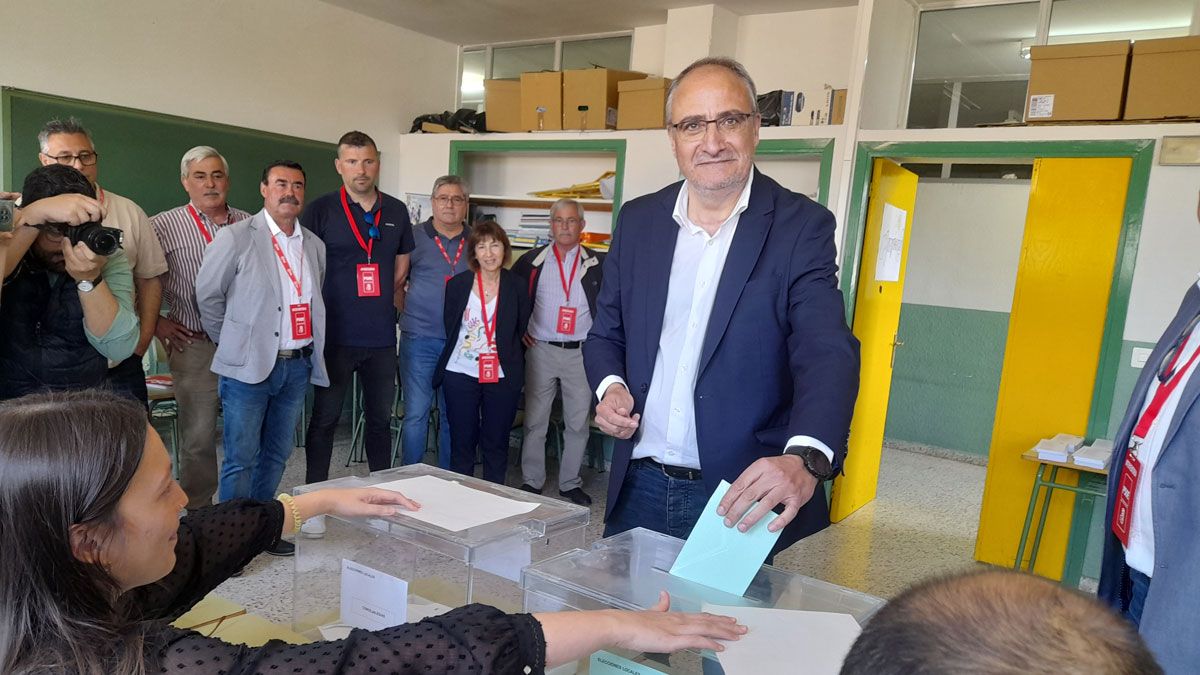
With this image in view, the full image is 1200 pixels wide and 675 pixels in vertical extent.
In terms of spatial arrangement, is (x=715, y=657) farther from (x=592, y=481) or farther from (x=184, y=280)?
(x=592, y=481)

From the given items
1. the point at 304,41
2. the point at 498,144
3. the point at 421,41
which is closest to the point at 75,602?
the point at 498,144

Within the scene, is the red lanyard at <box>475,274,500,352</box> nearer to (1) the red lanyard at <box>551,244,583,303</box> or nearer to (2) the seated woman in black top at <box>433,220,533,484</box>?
(2) the seated woman in black top at <box>433,220,533,484</box>

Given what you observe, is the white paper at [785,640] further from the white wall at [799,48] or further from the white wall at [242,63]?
the white wall at [242,63]

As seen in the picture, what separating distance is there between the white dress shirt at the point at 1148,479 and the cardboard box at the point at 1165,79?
2432 millimetres

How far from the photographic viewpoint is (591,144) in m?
5.11

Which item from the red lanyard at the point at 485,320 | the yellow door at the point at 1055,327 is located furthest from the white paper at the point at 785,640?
the yellow door at the point at 1055,327

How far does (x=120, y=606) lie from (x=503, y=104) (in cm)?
513

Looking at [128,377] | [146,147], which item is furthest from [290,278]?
[146,147]

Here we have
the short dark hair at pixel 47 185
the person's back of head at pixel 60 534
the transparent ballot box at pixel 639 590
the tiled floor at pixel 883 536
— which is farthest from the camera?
the tiled floor at pixel 883 536

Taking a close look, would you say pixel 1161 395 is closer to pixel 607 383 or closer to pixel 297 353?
pixel 607 383

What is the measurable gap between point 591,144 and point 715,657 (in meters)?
4.58

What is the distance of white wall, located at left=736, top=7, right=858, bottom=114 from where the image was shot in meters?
4.79

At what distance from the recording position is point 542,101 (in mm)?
5328

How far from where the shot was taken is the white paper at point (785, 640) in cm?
83
